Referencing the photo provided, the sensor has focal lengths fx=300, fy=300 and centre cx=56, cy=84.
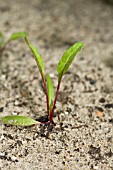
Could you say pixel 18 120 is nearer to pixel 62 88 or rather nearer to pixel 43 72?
pixel 43 72

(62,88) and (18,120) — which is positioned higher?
(62,88)

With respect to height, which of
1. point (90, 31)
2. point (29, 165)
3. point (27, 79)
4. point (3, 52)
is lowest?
point (29, 165)

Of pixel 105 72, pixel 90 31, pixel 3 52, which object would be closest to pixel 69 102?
pixel 105 72

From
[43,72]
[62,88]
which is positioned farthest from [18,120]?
[62,88]

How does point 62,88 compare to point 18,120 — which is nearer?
point 18,120

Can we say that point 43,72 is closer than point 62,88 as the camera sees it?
Yes

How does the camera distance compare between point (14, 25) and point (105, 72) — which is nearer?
point (105, 72)

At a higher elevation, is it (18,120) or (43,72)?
(43,72)

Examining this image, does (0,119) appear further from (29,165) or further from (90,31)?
(90,31)
